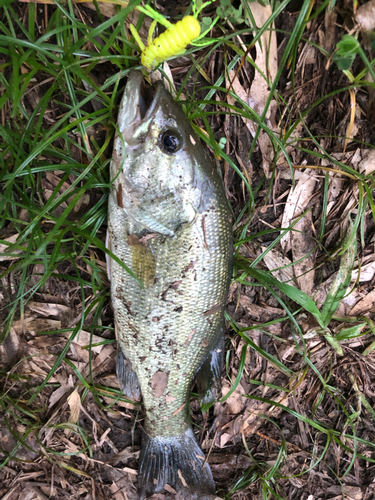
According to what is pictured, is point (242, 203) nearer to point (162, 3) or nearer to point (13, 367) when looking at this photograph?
point (162, 3)

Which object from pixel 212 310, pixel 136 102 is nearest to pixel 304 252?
pixel 212 310

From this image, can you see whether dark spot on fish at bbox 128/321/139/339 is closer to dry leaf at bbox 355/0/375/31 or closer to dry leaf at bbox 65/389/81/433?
dry leaf at bbox 65/389/81/433

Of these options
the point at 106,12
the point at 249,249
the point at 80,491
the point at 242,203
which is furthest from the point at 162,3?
the point at 80,491

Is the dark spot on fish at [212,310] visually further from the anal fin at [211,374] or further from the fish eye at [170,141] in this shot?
the fish eye at [170,141]

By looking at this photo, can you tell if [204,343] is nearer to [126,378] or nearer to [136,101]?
[126,378]

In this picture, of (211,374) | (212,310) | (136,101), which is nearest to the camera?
(136,101)
